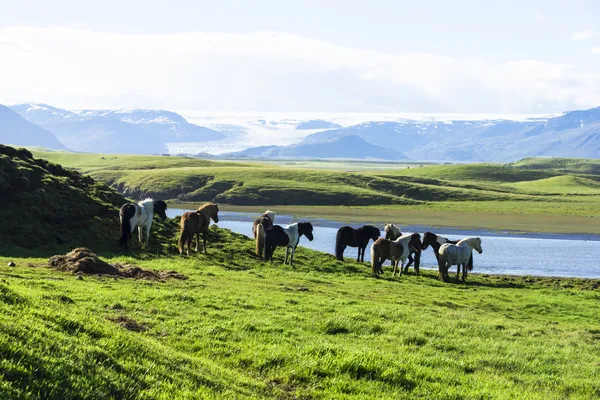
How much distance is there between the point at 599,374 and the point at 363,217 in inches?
2836

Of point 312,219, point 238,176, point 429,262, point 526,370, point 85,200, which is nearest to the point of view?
point 526,370

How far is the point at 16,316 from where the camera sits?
10.1 metres

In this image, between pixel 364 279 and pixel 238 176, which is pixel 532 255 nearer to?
pixel 364 279

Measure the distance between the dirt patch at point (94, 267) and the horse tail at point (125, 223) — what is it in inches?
268

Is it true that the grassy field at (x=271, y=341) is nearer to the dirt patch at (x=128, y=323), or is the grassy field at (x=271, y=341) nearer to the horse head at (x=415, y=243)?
the dirt patch at (x=128, y=323)

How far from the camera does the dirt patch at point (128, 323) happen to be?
14.1m

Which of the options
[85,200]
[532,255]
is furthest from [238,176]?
[85,200]

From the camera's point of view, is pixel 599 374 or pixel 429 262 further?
pixel 429 262

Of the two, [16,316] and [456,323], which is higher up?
[16,316]

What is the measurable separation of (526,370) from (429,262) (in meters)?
33.3

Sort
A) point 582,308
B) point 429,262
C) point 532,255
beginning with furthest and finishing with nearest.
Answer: point 532,255 → point 429,262 → point 582,308

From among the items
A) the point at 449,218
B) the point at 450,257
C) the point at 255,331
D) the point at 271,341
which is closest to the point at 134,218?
the point at 450,257

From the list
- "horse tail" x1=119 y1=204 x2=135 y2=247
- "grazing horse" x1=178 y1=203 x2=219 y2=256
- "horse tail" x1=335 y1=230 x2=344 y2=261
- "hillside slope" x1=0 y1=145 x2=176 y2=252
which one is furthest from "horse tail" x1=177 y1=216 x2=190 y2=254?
"horse tail" x1=335 y1=230 x2=344 y2=261

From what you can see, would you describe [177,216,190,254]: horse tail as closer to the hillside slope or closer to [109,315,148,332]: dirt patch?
the hillside slope
